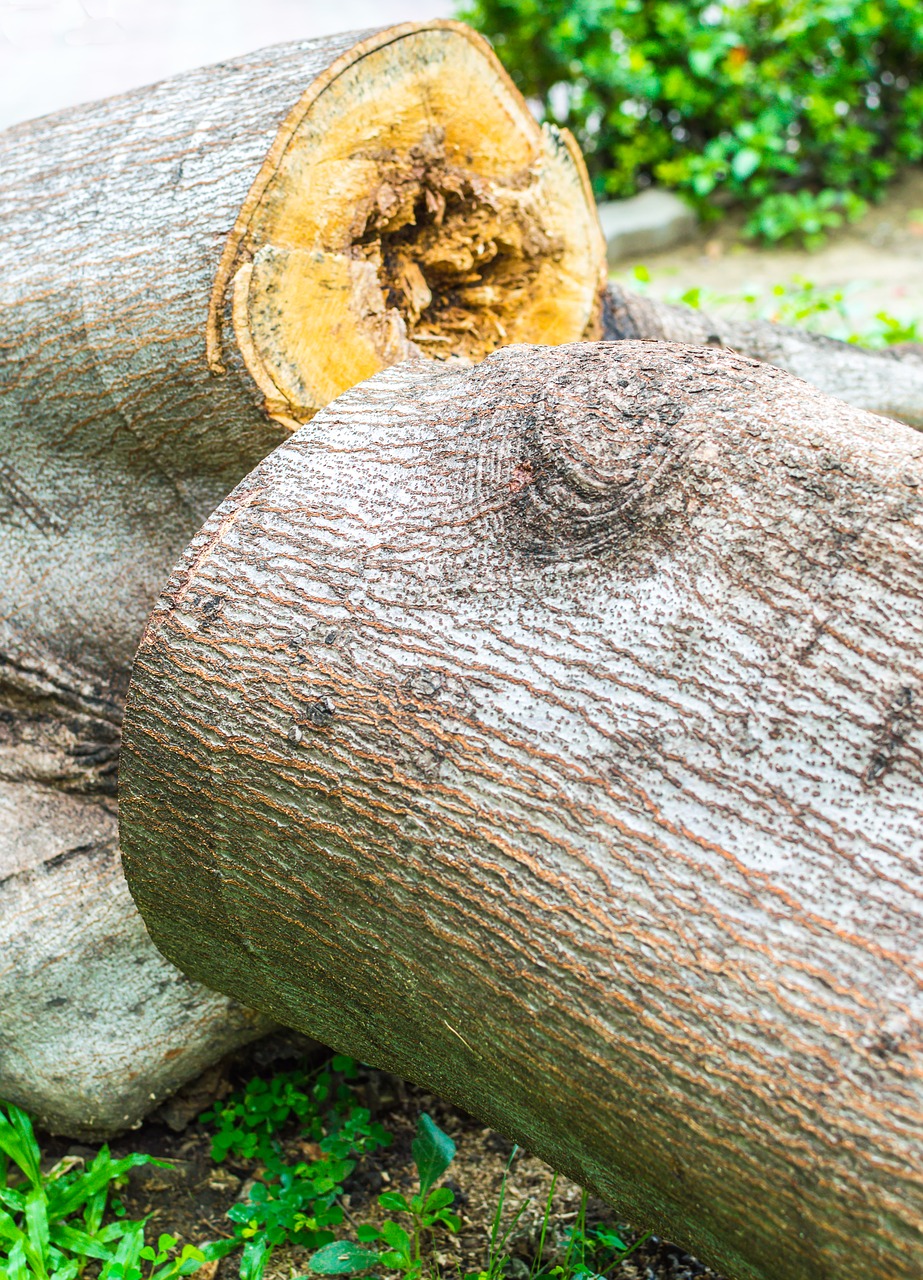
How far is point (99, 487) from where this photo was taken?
2350mm

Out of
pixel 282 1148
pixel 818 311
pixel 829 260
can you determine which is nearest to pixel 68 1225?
pixel 282 1148

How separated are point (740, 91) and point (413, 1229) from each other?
697cm

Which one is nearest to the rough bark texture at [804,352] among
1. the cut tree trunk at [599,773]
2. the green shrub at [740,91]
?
the cut tree trunk at [599,773]

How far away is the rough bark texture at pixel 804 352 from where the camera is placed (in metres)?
2.85

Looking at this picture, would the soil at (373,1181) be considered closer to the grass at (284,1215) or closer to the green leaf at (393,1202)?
the grass at (284,1215)

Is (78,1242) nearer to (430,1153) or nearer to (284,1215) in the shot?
(284,1215)

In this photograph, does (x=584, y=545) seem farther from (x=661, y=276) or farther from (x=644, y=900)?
(x=661, y=276)

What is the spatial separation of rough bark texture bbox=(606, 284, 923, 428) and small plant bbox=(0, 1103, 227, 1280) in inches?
88.7

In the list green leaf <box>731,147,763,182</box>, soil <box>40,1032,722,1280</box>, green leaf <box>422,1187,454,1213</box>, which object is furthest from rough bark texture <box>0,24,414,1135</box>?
green leaf <box>731,147,763,182</box>

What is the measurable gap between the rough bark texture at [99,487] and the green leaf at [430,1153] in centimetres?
49

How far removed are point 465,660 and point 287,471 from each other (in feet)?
1.57

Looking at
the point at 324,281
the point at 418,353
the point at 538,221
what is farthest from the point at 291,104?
the point at 538,221

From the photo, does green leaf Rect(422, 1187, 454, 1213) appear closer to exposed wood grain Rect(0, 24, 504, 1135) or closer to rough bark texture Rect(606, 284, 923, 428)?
exposed wood grain Rect(0, 24, 504, 1135)

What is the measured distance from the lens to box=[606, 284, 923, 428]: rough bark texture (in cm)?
285
